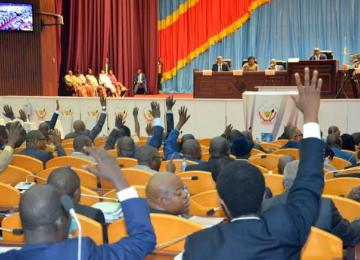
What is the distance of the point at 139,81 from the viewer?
62.0ft

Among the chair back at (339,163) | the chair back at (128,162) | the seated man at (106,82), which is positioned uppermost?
the seated man at (106,82)

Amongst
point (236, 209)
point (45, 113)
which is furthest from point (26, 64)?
point (236, 209)

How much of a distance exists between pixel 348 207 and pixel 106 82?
1414 centimetres

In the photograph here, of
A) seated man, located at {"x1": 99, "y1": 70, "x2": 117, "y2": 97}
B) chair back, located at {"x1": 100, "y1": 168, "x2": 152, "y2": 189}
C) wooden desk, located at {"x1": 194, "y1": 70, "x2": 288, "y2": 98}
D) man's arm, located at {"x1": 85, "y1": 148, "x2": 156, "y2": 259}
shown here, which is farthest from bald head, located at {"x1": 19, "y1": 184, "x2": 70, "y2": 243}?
seated man, located at {"x1": 99, "y1": 70, "x2": 117, "y2": 97}

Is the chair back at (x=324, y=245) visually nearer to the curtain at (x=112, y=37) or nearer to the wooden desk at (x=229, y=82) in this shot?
the wooden desk at (x=229, y=82)

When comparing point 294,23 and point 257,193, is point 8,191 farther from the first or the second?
point 294,23

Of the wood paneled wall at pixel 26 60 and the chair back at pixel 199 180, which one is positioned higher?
the wood paneled wall at pixel 26 60

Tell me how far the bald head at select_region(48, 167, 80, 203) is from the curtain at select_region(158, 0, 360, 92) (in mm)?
16073

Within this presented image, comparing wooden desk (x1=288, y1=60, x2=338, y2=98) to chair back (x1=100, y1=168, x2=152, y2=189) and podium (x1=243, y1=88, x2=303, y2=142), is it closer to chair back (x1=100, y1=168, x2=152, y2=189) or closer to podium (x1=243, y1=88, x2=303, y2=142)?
podium (x1=243, y1=88, x2=303, y2=142)

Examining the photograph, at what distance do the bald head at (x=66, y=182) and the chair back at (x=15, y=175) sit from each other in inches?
60.2

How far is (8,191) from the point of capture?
3711mm

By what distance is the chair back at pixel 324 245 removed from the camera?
8.14ft

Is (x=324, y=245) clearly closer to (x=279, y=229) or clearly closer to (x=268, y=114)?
(x=279, y=229)

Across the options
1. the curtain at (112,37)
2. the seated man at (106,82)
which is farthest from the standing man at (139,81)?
the seated man at (106,82)
